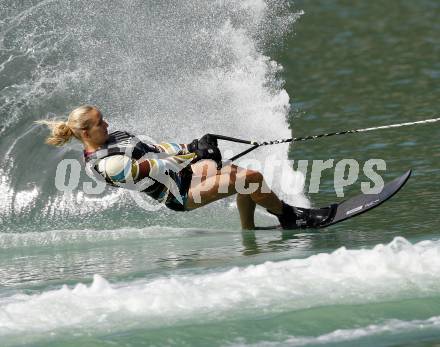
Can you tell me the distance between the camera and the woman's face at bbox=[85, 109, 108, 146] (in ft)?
24.1

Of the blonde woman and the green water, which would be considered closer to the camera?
the green water

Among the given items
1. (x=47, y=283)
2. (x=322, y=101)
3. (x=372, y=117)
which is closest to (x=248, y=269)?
(x=47, y=283)

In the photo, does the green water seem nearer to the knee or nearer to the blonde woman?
the blonde woman

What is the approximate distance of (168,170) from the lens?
25.2 feet

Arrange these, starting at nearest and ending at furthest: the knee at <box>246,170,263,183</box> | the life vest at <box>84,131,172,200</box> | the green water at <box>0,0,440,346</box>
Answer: the green water at <box>0,0,440,346</box>, the life vest at <box>84,131,172,200</box>, the knee at <box>246,170,263,183</box>

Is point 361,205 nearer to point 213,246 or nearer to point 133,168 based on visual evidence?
point 213,246

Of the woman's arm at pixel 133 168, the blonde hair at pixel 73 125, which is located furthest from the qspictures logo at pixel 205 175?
the blonde hair at pixel 73 125

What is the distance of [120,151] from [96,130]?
0.21 m

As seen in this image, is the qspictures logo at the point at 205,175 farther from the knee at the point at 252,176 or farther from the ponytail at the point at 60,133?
the ponytail at the point at 60,133

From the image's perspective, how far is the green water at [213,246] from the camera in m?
5.74

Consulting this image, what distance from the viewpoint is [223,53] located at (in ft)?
33.8

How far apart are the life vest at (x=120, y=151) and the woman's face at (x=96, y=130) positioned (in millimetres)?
69

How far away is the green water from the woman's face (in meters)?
0.82

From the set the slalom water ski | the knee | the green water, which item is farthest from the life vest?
the slalom water ski
